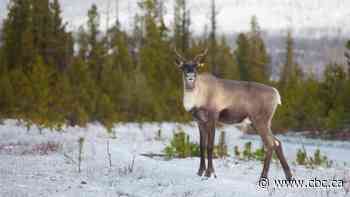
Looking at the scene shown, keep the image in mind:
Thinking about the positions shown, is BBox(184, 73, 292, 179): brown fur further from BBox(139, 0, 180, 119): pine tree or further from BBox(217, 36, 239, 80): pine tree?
BBox(217, 36, 239, 80): pine tree

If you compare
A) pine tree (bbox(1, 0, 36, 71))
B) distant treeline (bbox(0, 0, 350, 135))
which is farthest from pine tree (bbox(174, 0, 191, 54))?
pine tree (bbox(1, 0, 36, 71))

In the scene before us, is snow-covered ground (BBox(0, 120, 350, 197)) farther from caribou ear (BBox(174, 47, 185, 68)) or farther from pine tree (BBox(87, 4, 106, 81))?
pine tree (BBox(87, 4, 106, 81))

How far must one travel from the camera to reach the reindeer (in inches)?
359

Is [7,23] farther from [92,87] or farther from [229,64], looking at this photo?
[229,64]

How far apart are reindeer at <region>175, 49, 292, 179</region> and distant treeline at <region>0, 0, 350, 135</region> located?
37.0 ft

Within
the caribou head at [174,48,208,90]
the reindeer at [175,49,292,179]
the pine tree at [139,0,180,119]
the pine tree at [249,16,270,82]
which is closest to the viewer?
the caribou head at [174,48,208,90]

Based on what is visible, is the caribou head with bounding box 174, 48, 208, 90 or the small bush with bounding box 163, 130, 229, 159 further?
the small bush with bounding box 163, 130, 229, 159

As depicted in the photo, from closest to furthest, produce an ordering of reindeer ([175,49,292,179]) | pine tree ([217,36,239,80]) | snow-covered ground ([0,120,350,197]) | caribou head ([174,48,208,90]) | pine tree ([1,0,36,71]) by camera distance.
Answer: snow-covered ground ([0,120,350,197]) → caribou head ([174,48,208,90]) → reindeer ([175,49,292,179]) → pine tree ([1,0,36,71]) → pine tree ([217,36,239,80])

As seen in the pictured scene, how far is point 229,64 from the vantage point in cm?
5100

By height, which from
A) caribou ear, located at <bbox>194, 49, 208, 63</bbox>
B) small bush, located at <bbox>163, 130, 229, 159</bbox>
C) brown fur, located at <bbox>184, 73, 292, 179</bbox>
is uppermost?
caribou ear, located at <bbox>194, 49, 208, 63</bbox>

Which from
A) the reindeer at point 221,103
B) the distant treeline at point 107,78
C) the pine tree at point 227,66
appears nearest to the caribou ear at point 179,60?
the reindeer at point 221,103

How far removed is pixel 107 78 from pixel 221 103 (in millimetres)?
26008

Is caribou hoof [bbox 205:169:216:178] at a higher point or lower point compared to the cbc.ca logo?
higher

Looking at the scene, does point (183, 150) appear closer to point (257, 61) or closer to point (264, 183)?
point (264, 183)
